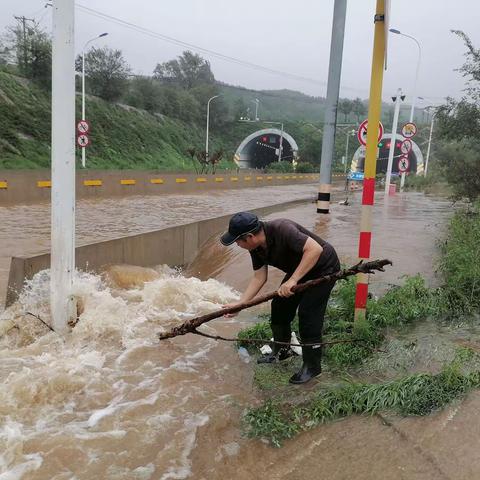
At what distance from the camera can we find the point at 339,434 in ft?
11.1

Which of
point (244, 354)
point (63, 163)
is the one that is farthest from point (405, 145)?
point (63, 163)

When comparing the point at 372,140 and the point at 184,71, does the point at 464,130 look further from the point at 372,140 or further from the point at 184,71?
the point at 184,71

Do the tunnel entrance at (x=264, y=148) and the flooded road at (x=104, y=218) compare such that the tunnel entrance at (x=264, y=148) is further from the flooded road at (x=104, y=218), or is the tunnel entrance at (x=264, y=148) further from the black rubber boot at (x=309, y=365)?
the black rubber boot at (x=309, y=365)

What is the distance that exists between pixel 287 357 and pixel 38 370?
236 centimetres

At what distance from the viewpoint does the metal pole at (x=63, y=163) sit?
4.80 m

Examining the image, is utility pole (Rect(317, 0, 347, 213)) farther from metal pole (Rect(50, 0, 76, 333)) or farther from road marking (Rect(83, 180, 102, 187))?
road marking (Rect(83, 180, 102, 187))

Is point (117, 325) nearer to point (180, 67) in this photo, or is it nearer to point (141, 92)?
point (141, 92)

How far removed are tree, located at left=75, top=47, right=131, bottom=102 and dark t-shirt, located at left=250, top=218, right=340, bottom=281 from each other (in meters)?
47.2

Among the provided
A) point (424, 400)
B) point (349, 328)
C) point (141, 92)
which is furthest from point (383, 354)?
point (141, 92)

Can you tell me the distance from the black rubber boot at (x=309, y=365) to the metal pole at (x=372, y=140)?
84 cm

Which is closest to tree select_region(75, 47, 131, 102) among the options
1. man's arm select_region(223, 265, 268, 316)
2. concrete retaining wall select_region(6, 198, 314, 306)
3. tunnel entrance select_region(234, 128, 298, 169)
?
tunnel entrance select_region(234, 128, 298, 169)

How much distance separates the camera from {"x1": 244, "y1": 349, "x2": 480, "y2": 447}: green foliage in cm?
343

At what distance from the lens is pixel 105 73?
47469 mm

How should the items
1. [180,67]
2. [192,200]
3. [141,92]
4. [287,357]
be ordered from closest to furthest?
[287,357], [192,200], [141,92], [180,67]
